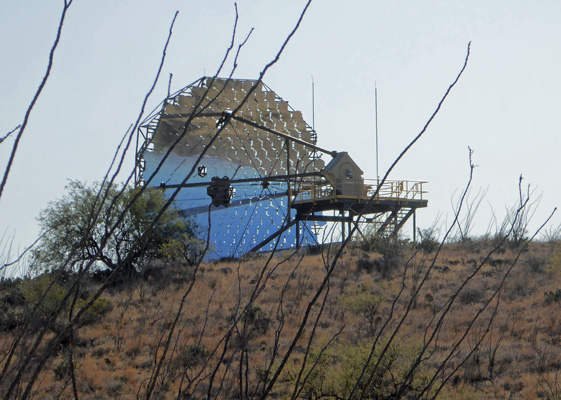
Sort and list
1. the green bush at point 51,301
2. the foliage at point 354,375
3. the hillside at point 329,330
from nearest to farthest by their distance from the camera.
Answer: the foliage at point 354,375
the hillside at point 329,330
the green bush at point 51,301

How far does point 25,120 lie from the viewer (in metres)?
1.57

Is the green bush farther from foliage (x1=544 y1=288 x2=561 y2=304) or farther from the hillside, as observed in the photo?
foliage (x1=544 y1=288 x2=561 y2=304)

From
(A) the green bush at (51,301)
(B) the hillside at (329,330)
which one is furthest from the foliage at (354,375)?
(A) the green bush at (51,301)

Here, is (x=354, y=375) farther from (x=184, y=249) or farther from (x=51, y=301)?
(x=184, y=249)

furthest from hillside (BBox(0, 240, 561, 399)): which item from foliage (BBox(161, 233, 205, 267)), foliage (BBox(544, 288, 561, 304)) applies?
foliage (BBox(161, 233, 205, 267))

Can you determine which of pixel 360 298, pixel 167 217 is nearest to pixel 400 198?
pixel 167 217

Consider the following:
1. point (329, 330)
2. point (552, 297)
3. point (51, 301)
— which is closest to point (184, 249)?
point (51, 301)

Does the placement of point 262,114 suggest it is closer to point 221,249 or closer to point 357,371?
point 221,249

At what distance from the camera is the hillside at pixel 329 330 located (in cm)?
1241

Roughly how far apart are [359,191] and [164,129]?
8386 mm

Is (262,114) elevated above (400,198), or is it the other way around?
(262,114)

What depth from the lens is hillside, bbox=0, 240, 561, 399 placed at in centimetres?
1241

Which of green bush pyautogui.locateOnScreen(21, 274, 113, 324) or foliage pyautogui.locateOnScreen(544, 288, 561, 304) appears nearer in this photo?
green bush pyautogui.locateOnScreen(21, 274, 113, 324)

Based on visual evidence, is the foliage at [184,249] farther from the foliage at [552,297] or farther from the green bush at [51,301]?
the foliage at [552,297]
